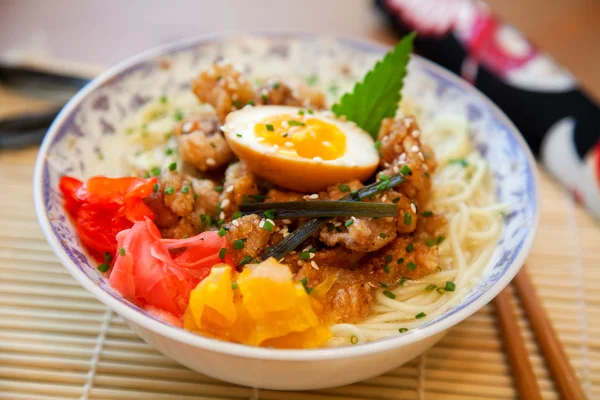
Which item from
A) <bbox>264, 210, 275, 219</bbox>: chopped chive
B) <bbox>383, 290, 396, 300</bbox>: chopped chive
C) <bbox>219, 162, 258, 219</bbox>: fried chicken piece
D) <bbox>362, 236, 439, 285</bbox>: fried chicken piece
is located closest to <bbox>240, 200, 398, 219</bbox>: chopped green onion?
<bbox>264, 210, 275, 219</bbox>: chopped chive

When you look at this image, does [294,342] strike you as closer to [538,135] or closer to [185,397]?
[185,397]

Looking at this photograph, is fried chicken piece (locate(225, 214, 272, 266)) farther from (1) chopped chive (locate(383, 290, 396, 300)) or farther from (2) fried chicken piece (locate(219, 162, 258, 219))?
(1) chopped chive (locate(383, 290, 396, 300))

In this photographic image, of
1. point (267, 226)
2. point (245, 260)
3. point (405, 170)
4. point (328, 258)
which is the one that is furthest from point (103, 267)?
point (405, 170)

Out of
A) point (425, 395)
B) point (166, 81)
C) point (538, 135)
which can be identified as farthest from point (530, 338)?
point (166, 81)

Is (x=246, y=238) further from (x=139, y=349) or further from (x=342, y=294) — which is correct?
(x=139, y=349)

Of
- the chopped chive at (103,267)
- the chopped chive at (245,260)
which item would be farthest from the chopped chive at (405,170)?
the chopped chive at (103,267)

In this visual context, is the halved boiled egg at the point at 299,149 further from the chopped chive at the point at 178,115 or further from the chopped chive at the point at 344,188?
the chopped chive at the point at 178,115
